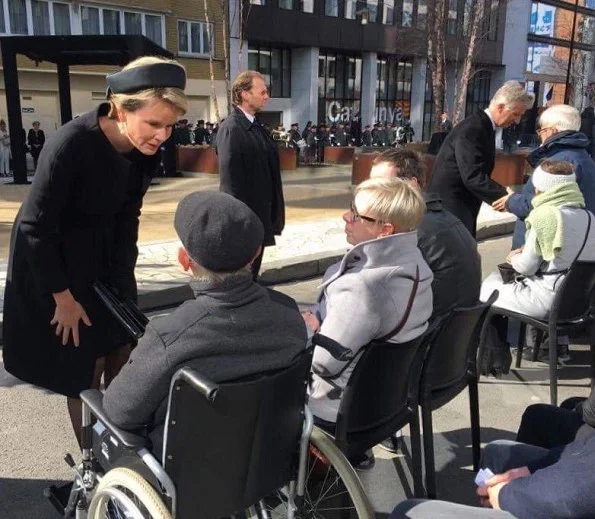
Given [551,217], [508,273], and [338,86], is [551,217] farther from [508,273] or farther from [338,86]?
[338,86]

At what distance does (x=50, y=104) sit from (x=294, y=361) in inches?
1016

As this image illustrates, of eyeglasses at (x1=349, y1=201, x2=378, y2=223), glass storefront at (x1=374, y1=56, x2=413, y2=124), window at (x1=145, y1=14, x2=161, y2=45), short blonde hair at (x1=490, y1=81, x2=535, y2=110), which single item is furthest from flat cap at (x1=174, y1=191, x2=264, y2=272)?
glass storefront at (x1=374, y1=56, x2=413, y2=124)

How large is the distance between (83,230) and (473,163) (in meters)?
3.09

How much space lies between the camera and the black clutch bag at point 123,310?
2418 mm

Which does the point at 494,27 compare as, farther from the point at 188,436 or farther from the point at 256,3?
the point at 188,436

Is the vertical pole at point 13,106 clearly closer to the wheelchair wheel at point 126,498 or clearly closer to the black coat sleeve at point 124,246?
the black coat sleeve at point 124,246

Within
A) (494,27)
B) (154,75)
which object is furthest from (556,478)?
(494,27)

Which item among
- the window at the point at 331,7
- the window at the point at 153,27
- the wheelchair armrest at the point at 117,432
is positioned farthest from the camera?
the window at the point at 331,7

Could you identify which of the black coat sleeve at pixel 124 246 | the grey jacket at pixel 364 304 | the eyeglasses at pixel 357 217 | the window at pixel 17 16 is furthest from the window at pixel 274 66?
the grey jacket at pixel 364 304

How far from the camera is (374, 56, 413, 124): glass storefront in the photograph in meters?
36.4

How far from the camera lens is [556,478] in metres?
1.71

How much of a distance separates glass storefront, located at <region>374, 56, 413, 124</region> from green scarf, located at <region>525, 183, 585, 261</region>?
110 ft

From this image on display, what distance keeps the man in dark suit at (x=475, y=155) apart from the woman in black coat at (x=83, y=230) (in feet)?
8.97

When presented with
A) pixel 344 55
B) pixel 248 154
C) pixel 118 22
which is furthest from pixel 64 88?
pixel 344 55
